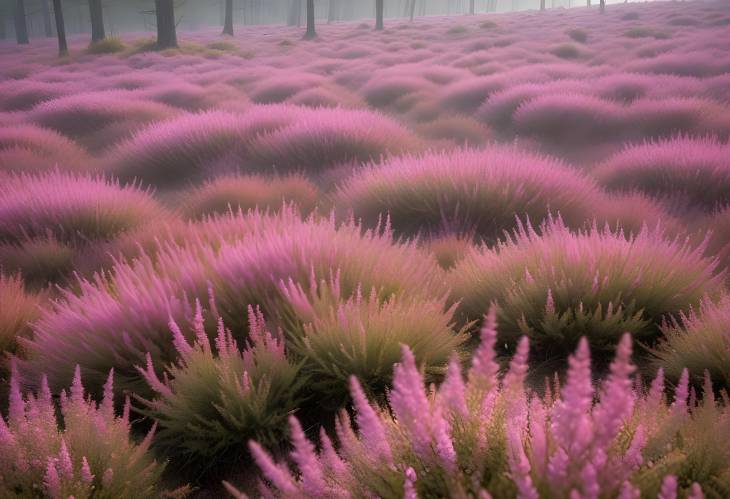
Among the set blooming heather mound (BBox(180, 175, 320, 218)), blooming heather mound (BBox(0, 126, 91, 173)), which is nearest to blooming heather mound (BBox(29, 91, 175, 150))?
blooming heather mound (BBox(0, 126, 91, 173))

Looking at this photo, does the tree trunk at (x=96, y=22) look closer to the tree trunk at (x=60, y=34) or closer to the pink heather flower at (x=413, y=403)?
the tree trunk at (x=60, y=34)

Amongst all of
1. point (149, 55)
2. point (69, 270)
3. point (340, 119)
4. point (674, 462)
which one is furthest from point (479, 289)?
point (149, 55)

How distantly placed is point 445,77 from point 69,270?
1032cm

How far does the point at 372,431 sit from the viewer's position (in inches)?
39.8

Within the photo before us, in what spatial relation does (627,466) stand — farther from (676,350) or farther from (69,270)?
(69,270)

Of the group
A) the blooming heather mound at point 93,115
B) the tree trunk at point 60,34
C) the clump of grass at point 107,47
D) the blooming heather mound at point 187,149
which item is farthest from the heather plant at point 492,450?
the tree trunk at point 60,34

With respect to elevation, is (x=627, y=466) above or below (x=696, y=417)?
above

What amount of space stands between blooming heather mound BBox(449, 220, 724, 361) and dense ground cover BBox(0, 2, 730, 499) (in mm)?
13

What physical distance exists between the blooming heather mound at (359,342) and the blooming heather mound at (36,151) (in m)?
5.23

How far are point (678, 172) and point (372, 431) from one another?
4.56m

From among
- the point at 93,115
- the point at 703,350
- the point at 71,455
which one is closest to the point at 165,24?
the point at 93,115

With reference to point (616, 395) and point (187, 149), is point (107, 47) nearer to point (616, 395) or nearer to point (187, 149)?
point (187, 149)

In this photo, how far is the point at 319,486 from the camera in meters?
0.97

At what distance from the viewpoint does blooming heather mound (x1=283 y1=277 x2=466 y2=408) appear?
6.05ft
